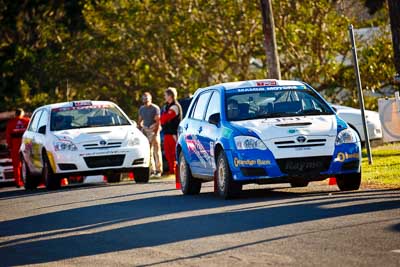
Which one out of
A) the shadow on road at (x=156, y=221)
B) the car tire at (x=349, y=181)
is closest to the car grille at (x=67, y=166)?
the shadow on road at (x=156, y=221)

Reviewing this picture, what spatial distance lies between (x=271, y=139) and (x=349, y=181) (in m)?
1.32

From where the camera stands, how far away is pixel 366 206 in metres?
13.7

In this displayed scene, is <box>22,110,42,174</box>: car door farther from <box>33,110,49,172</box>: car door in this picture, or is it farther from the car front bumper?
the car front bumper

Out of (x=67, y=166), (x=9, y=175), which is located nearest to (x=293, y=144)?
(x=67, y=166)

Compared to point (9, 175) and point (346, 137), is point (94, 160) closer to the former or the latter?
point (346, 137)

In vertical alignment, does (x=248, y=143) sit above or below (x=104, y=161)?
above

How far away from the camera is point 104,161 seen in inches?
907

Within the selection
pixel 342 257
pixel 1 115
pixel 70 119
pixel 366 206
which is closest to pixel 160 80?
pixel 1 115

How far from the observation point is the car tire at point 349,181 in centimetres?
1642

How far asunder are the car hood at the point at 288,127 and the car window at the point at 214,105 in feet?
2.90

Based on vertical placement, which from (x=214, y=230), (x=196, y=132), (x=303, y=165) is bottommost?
(x=214, y=230)

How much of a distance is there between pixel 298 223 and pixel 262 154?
356 cm

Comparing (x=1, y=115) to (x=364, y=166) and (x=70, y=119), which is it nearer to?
(x=70, y=119)

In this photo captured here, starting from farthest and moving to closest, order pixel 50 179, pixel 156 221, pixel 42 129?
pixel 42 129, pixel 50 179, pixel 156 221
